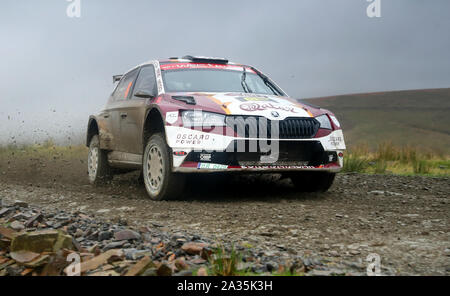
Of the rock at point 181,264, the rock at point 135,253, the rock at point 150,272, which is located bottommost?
the rock at point 135,253

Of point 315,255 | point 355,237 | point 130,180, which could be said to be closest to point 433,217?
point 355,237

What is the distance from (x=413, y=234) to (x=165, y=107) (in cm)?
→ 315

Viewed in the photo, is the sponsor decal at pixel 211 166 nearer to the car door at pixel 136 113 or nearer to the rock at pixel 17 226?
the car door at pixel 136 113

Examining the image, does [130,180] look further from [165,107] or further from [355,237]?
[355,237]

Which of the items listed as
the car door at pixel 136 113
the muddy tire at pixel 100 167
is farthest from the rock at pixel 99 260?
the muddy tire at pixel 100 167

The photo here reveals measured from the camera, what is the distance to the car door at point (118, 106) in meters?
7.92

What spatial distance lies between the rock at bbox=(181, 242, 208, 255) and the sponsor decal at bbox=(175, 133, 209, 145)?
7.99 feet

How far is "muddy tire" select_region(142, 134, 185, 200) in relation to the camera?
6.11 m

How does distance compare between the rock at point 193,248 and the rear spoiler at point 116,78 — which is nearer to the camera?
the rock at point 193,248

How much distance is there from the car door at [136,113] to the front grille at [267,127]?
1.45m

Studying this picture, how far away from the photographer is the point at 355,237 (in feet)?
13.8

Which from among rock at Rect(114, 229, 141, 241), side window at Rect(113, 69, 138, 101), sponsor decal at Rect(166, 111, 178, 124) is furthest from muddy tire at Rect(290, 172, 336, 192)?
rock at Rect(114, 229, 141, 241)

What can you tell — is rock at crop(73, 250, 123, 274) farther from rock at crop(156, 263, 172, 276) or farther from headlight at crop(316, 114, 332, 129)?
headlight at crop(316, 114, 332, 129)

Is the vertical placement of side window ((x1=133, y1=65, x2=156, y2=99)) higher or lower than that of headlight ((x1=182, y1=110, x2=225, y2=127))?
higher
